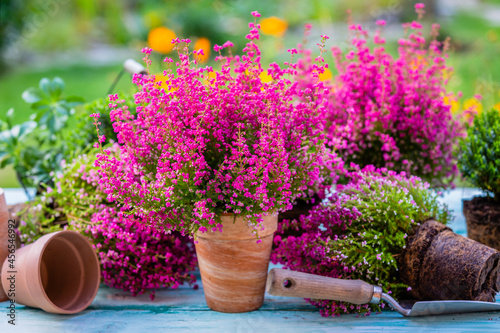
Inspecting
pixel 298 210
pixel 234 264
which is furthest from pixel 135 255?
pixel 298 210

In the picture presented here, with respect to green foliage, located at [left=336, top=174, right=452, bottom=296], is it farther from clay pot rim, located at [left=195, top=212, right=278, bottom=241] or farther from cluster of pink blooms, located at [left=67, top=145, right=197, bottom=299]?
cluster of pink blooms, located at [left=67, top=145, right=197, bottom=299]

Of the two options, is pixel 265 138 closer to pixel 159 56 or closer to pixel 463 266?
pixel 463 266

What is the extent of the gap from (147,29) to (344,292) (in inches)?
139

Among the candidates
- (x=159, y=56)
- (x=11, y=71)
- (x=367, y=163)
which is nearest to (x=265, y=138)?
(x=367, y=163)

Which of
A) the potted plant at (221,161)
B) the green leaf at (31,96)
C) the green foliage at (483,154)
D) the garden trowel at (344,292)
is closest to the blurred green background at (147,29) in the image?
the green leaf at (31,96)

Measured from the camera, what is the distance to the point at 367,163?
5.45 feet

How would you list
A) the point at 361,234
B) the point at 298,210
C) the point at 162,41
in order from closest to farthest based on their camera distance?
the point at 361,234 < the point at 298,210 < the point at 162,41

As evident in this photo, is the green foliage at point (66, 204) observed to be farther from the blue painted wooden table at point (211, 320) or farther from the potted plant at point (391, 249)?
the potted plant at point (391, 249)

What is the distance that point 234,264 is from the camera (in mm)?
1245

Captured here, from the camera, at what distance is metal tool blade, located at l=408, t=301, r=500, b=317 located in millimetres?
1199

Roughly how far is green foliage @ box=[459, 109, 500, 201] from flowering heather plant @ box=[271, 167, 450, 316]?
169 millimetres

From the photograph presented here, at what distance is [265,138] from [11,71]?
4.10m

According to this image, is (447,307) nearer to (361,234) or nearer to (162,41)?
(361,234)

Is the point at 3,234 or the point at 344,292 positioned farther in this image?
the point at 3,234
